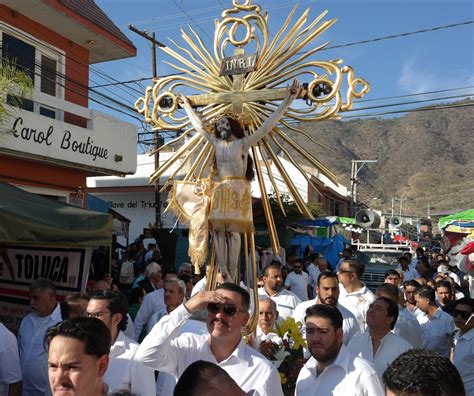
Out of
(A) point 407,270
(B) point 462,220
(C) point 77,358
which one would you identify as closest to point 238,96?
(C) point 77,358

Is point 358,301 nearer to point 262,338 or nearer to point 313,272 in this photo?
point 262,338

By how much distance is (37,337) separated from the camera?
4.53 metres

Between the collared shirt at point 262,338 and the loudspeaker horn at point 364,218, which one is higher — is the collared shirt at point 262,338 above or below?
A: below

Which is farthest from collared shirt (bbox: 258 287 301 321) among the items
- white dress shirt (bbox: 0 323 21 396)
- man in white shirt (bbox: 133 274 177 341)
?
white dress shirt (bbox: 0 323 21 396)

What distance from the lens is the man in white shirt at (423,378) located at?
6.17 ft

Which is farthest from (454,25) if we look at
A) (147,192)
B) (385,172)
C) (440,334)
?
(385,172)

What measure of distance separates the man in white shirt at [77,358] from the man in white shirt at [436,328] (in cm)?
470

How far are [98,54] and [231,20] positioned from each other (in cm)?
1002

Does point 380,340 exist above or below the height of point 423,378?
below

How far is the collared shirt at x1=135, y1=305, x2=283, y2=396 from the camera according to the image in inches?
111

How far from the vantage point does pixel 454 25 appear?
11.7 metres

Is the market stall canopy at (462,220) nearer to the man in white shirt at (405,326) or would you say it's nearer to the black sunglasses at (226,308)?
the man in white shirt at (405,326)

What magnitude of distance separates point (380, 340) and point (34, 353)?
2.79m

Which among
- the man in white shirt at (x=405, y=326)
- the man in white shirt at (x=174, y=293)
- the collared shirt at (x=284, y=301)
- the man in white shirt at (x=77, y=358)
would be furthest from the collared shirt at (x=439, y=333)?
the man in white shirt at (x=77, y=358)
